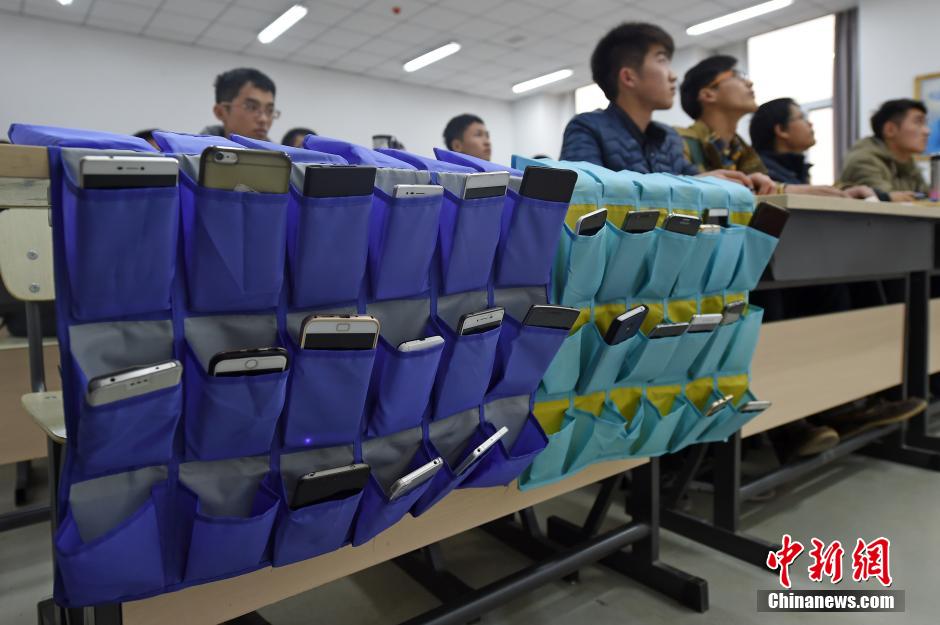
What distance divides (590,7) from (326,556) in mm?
6211

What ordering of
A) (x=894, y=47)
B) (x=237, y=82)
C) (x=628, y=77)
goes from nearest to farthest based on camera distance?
(x=628, y=77)
(x=237, y=82)
(x=894, y=47)

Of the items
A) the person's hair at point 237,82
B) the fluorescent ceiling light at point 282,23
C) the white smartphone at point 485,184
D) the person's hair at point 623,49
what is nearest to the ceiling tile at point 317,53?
the fluorescent ceiling light at point 282,23

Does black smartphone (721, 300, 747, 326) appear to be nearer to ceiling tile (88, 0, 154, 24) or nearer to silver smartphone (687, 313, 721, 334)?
silver smartphone (687, 313, 721, 334)

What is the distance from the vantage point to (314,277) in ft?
2.26

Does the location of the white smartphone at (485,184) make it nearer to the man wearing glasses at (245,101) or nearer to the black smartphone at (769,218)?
the black smartphone at (769,218)

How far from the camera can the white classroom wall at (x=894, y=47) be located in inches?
212

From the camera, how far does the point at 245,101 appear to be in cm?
259

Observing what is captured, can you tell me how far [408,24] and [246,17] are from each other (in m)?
1.59

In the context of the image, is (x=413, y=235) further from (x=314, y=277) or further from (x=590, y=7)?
(x=590, y=7)

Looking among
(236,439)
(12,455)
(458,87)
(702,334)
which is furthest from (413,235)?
(458,87)

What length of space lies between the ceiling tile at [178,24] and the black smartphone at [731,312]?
636cm

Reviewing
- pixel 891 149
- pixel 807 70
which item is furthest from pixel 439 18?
pixel 891 149

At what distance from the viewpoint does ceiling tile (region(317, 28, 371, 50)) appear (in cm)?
647

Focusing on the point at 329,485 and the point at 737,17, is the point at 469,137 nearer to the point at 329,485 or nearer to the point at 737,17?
the point at 329,485
